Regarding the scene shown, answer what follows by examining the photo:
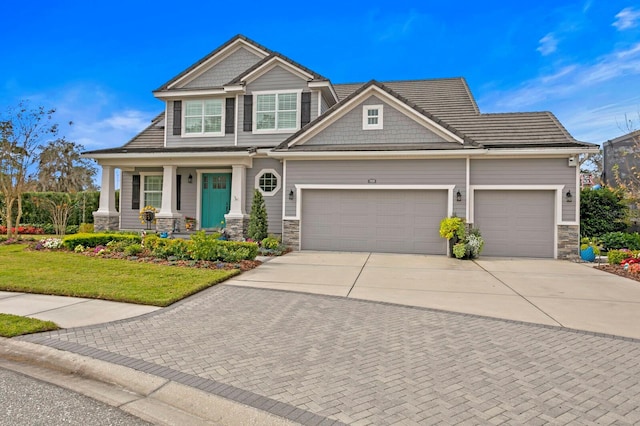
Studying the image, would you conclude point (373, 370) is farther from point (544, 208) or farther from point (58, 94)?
point (58, 94)

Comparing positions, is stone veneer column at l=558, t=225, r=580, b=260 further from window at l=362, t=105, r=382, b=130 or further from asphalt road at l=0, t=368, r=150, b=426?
asphalt road at l=0, t=368, r=150, b=426

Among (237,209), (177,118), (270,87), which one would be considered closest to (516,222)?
(237,209)

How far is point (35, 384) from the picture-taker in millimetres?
3645

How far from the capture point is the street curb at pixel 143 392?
303 cm

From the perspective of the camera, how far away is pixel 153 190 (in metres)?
17.6

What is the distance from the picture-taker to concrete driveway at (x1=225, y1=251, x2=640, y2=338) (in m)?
6.12

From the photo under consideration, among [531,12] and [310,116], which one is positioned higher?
[531,12]

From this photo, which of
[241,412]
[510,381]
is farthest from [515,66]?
[241,412]

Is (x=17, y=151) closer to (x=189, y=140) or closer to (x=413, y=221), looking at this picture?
(x=189, y=140)

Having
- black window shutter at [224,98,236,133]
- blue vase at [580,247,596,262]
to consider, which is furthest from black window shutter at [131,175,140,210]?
blue vase at [580,247,596,262]

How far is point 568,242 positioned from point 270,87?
12.9 meters

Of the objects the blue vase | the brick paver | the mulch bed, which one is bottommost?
the brick paver

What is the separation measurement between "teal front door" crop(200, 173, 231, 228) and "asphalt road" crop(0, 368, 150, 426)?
524 inches

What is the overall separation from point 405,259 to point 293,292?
5.92 metres
